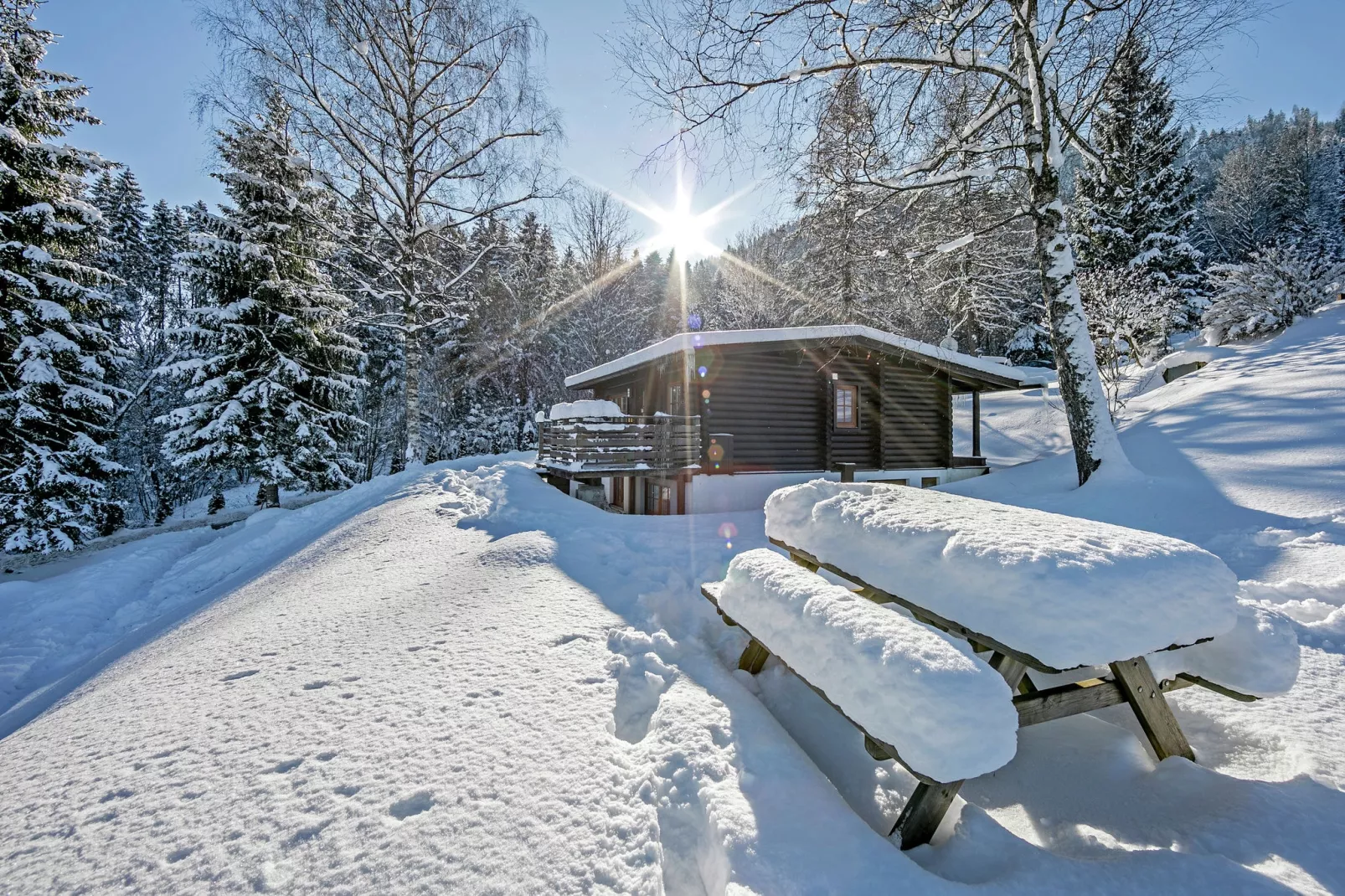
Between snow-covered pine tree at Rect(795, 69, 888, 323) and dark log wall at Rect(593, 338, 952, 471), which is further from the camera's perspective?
dark log wall at Rect(593, 338, 952, 471)

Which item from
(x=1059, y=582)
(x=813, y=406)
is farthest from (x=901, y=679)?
(x=813, y=406)

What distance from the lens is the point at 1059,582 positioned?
2.30 m

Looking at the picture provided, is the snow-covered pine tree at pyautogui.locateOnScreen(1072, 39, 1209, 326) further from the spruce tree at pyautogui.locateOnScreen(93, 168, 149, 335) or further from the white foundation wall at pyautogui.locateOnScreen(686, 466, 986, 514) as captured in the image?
the spruce tree at pyautogui.locateOnScreen(93, 168, 149, 335)

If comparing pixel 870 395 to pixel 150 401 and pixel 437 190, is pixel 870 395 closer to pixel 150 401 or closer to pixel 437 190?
pixel 437 190

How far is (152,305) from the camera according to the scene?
77.3 feet

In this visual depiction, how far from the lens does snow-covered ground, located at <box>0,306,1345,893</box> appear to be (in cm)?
192

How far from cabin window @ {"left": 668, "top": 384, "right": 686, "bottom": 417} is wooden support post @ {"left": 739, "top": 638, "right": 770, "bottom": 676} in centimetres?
966

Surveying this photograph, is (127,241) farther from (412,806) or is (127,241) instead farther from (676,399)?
(412,806)

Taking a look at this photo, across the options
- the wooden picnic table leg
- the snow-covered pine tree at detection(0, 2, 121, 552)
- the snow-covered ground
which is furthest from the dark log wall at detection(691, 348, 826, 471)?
the snow-covered pine tree at detection(0, 2, 121, 552)

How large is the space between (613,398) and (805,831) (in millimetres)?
17405

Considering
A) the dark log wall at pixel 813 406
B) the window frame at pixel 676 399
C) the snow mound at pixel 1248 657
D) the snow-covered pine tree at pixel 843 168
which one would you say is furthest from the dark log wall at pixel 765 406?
the snow mound at pixel 1248 657

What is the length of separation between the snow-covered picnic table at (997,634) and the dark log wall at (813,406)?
8.50 meters

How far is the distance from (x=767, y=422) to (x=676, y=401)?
2.59 meters

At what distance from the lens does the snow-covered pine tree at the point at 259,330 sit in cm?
1359
